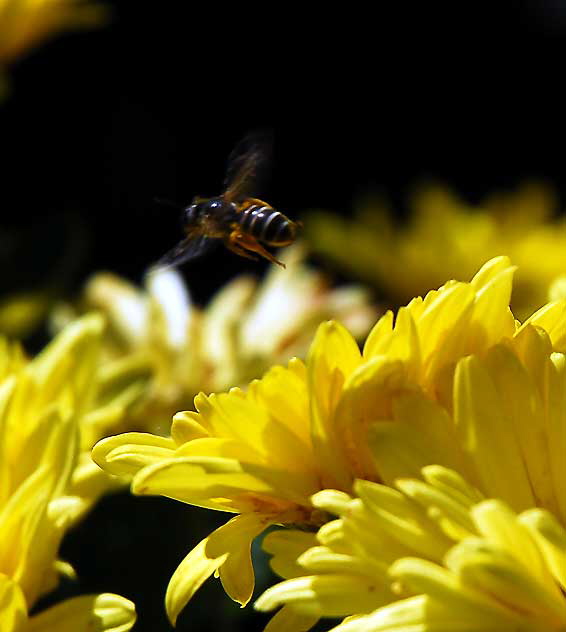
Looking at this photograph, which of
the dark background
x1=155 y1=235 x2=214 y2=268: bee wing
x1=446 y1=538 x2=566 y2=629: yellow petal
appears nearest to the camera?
x1=446 y1=538 x2=566 y2=629: yellow petal

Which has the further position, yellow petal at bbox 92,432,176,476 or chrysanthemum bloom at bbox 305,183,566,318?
chrysanthemum bloom at bbox 305,183,566,318

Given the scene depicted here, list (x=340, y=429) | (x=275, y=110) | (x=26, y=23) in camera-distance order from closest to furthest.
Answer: (x=340, y=429) < (x=26, y=23) < (x=275, y=110)

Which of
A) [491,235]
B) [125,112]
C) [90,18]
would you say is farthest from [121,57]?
[491,235]

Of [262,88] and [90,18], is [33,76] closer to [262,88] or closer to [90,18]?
[262,88]

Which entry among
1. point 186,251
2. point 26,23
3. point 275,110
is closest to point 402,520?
point 186,251

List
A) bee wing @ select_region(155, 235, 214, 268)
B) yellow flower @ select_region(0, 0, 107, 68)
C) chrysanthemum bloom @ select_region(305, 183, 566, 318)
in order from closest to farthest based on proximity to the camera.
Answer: bee wing @ select_region(155, 235, 214, 268)
yellow flower @ select_region(0, 0, 107, 68)
chrysanthemum bloom @ select_region(305, 183, 566, 318)

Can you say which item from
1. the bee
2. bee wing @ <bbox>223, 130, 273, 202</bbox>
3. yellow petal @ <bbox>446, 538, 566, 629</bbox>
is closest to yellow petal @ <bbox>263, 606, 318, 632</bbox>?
yellow petal @ <bbox>446, 538, 566, 629</bbox>

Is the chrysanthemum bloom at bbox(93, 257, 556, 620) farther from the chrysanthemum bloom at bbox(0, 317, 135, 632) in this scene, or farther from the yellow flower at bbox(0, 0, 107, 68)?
the yellow flower at bbox(0, 0, 107, 68)

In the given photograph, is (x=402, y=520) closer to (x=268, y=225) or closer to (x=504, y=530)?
(x=504, y=530)
